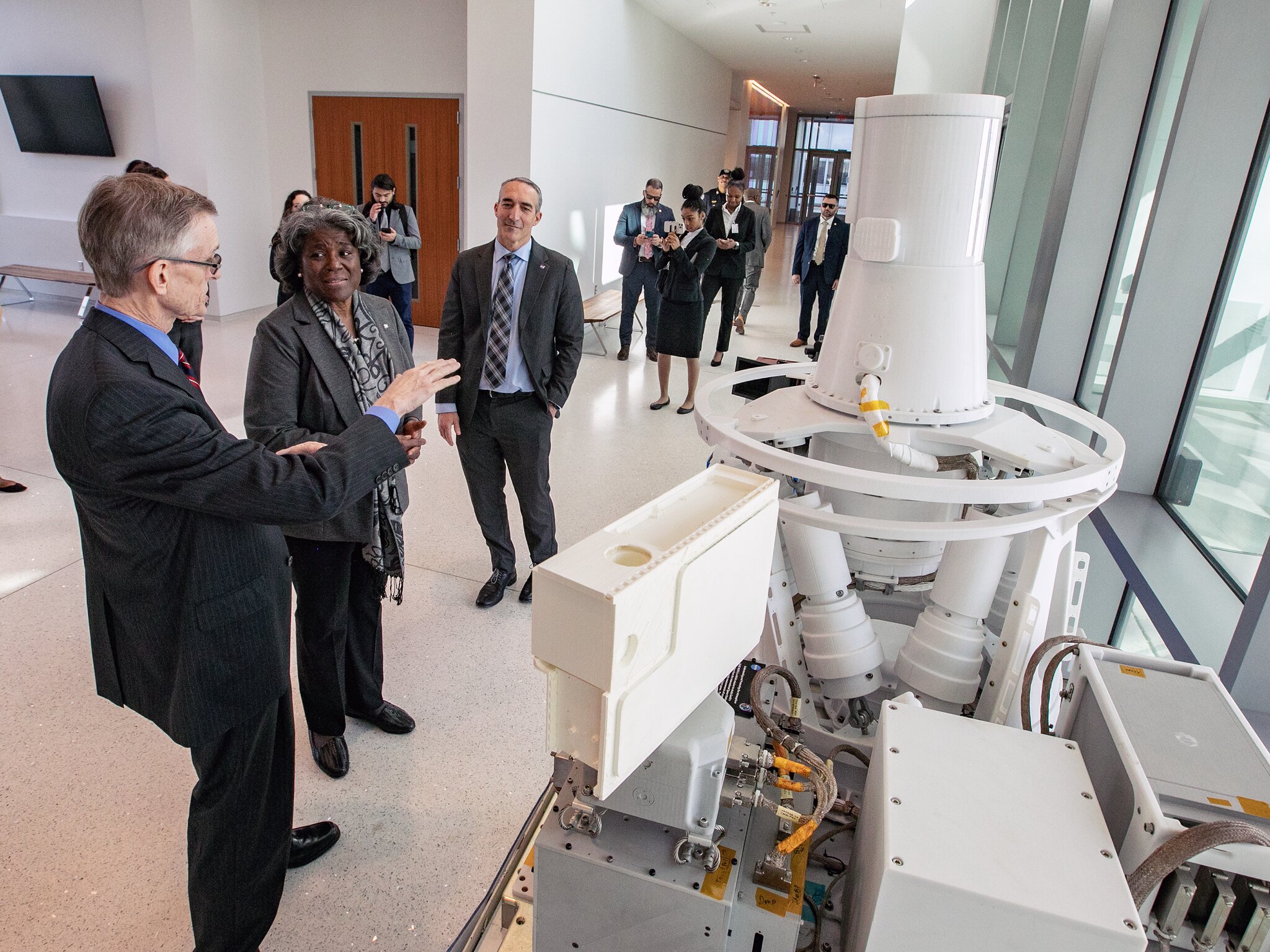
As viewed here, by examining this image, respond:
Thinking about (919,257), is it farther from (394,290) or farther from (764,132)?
(764,132)

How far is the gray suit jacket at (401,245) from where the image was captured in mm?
5617

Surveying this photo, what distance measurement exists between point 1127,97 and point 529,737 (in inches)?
120

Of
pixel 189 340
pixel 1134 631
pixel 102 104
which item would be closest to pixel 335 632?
pixel 189 340

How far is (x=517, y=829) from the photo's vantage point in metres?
2.00

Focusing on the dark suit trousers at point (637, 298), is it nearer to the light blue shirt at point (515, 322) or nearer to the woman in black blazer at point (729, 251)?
the woman in black blazer at point (729, 251)

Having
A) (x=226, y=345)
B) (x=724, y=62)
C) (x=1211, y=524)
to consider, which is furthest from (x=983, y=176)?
(x=724, y=62)

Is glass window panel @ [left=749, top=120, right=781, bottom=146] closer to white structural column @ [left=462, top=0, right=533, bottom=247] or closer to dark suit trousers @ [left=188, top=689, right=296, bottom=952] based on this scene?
white structural column @ [left=462, top=0, right=533, bottom=247]

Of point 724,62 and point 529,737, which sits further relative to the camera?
point 724,62

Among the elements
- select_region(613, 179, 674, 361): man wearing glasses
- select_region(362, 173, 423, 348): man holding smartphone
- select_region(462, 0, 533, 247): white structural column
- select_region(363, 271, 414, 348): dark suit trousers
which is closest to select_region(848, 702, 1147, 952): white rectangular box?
select_region(362, 173, 423, 348): man holding smartphone

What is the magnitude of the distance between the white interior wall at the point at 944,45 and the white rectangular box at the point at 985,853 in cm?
797

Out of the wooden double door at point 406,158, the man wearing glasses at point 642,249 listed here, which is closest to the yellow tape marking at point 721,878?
the man wearing glasses at point 642,249

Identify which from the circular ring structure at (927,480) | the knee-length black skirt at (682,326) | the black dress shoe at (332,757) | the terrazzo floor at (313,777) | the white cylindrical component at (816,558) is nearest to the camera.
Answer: the circular ring structure at (927,480)

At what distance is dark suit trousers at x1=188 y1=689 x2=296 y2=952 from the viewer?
4.63ft

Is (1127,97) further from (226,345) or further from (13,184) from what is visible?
(13,184)
